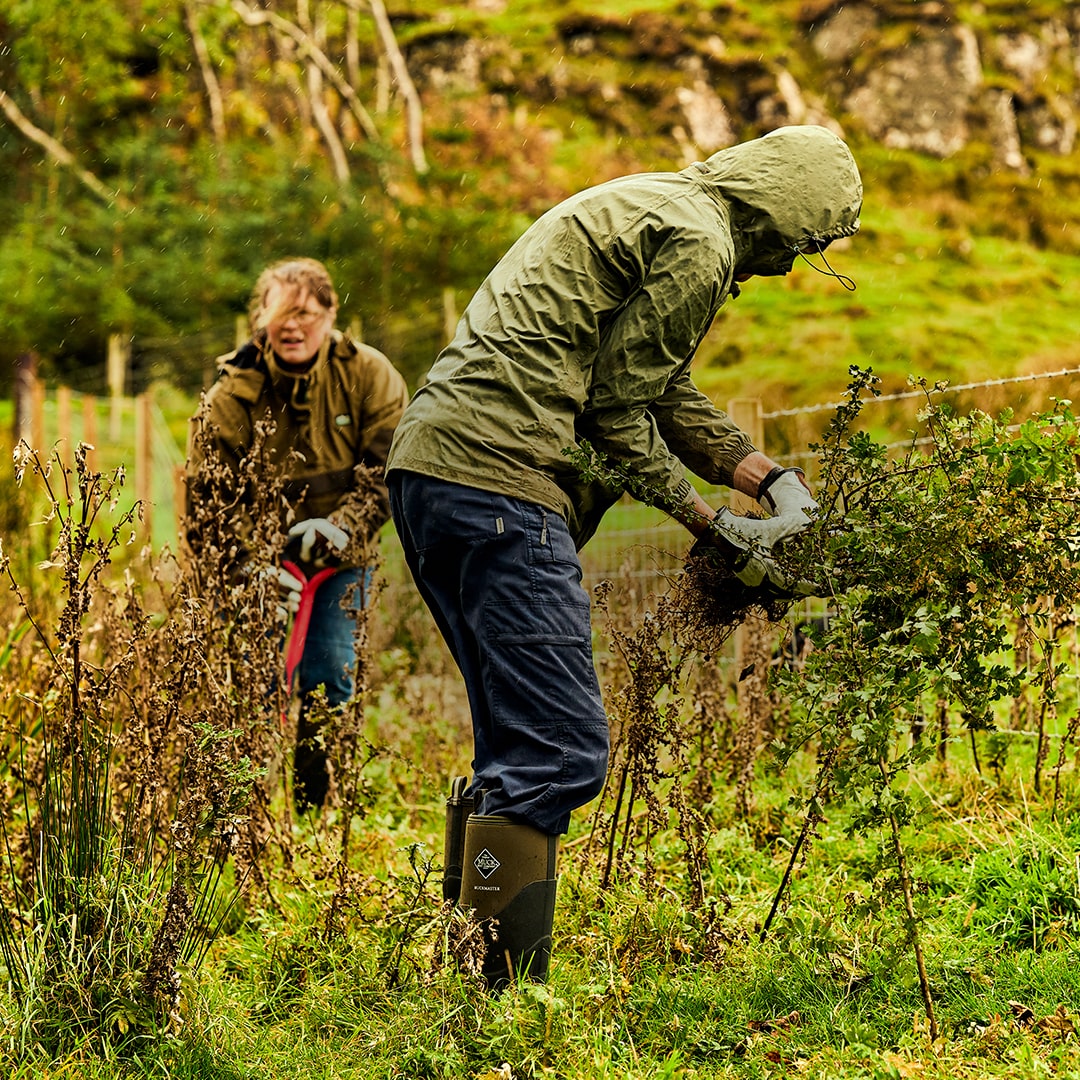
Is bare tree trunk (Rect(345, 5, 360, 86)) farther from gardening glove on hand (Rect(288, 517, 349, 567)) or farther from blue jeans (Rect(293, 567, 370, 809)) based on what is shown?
→ gardening glove on hand (Rect(288, 517, 349, 567))

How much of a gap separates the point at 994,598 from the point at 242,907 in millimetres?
2068

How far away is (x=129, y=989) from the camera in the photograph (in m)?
2.48

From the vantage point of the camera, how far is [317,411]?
172 inches

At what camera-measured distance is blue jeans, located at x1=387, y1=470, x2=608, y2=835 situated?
2.55m

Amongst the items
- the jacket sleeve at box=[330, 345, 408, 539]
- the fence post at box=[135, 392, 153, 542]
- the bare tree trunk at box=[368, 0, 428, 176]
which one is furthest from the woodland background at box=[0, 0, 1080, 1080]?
the bare tree trunk at box=[368, 0, 428, 176]

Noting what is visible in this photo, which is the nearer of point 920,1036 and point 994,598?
point 920,1036

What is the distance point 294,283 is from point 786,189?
2.07 metres

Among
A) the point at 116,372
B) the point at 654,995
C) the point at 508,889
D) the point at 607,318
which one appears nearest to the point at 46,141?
the point at 116,372

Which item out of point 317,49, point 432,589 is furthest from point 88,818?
point 317,49

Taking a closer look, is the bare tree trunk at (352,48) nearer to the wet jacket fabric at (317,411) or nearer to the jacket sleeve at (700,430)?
the wet jacket fabric at (317,411)

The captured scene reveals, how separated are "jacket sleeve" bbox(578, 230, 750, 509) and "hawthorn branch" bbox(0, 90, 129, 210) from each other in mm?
21598

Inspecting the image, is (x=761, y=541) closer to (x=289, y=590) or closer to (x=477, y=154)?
(x=289, y=590)

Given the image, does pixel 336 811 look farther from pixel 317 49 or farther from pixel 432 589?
pixel 317 49

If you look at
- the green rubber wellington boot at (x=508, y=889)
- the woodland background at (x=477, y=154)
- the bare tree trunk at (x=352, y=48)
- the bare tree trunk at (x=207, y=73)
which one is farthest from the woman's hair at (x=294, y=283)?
the bare tree trunk at (x=352, y=48)
